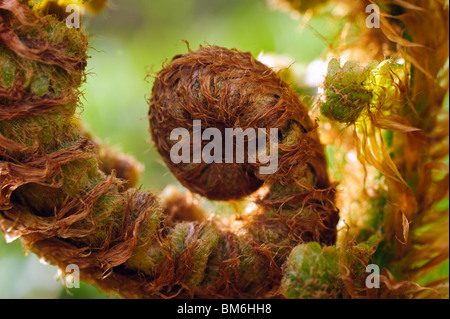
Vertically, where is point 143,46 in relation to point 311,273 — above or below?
above

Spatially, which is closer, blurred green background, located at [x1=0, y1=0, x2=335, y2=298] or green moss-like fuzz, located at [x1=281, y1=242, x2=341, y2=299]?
green moss-like fuzz, located at [x1=281, y1=242, x2=341, y2=299]

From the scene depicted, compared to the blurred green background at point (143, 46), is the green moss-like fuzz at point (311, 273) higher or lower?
lower

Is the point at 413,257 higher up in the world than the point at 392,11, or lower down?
lower down

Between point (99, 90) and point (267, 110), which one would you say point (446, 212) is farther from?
point (99, 90)

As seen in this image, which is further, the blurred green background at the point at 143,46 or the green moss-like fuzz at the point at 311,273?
the blurred green background at the point at 143,46

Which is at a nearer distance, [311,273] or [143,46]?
[311,273]

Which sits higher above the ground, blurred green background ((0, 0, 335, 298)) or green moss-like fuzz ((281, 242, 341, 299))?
blurred green background ((0, 0, 335, 298))
